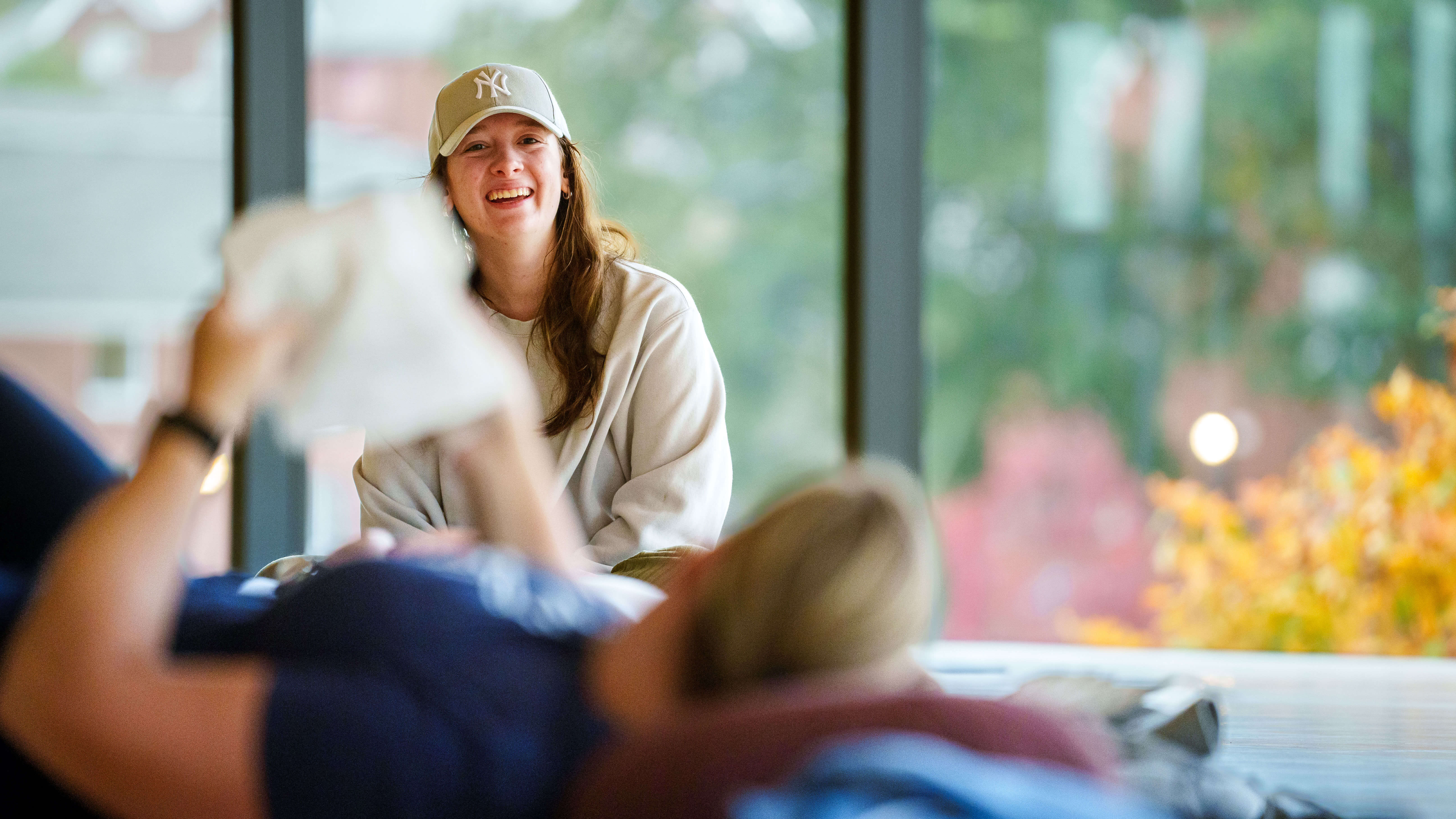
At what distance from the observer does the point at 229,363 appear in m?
1.11

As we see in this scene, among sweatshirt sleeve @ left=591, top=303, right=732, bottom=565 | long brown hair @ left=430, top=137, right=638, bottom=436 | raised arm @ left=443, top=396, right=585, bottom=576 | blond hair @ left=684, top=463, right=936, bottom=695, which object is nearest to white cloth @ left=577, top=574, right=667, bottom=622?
raised arm @ left=443, top=396, right=585, bottom=576

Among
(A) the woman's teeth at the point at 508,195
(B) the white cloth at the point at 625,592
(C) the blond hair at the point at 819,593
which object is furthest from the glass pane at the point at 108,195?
(C) the blond hair at the point at 819,593

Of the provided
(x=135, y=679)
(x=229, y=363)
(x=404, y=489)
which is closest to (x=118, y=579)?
(x=135, y=679)

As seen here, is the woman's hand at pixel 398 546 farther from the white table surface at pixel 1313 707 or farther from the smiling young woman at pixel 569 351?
the white table surface at pixel 1313 707

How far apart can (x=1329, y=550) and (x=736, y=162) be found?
6.61 feet

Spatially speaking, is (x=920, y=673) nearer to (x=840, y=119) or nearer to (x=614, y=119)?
(x=840, y=119)

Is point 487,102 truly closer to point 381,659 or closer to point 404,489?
point 404,489

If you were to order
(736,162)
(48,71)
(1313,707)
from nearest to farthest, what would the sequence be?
(1313,707), (736,162), (48,71)

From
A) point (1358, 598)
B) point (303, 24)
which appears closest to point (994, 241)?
point (1358, 598)

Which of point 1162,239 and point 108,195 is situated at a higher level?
point 108,195

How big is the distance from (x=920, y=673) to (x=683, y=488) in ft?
3.50

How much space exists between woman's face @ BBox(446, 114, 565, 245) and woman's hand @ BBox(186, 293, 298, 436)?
41.0 inches

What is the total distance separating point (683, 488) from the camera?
6.86 feet

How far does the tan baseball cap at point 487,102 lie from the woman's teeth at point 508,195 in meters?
0.10
